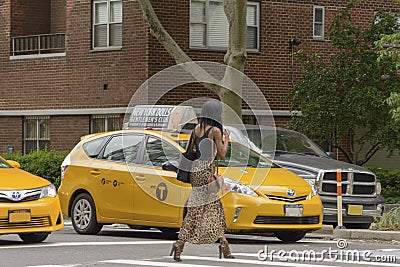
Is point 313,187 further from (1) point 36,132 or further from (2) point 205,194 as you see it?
(1) point 36,132

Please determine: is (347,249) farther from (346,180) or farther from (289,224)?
(346,180)

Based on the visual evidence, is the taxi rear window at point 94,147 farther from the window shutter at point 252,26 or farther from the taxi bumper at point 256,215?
the window shutter at point 252,26

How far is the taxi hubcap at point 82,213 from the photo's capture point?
17.1 m

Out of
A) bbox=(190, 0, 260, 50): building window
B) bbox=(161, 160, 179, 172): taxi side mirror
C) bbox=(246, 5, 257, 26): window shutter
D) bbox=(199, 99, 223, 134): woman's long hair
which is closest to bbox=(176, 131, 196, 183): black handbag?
bbox=(199, 99, 223, 134): woman's long hair

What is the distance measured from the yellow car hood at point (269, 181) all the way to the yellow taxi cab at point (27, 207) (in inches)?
103

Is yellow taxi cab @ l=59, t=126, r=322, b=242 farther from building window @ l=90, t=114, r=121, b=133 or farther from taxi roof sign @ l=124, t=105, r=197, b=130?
building window @ l=90, t=114, r=121, b=133

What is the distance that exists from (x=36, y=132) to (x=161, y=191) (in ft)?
54.8

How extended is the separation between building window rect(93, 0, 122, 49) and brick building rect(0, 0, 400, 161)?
0.03 m

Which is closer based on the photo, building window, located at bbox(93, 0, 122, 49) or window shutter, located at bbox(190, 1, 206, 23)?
window shutter, located at bbox(190, 1, 206, 23)

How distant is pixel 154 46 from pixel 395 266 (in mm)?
17199

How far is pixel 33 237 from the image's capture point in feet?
50.5

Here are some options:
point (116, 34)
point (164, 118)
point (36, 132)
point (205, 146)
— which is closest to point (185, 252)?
point (205, 146)

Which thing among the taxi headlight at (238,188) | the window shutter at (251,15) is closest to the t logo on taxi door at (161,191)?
the taxi headlight at (238,188)

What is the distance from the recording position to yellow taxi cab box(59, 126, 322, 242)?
15.4 m
